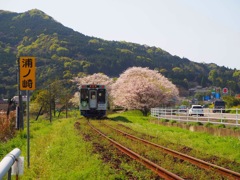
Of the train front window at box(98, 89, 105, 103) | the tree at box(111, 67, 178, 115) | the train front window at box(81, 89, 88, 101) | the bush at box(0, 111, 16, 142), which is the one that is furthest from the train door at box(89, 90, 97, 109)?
the tree at box(111, 67, 178, 115)

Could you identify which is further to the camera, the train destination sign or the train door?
the train door

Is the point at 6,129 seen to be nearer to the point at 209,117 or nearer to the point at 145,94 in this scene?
the point at 209,117

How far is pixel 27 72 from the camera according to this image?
432 inches

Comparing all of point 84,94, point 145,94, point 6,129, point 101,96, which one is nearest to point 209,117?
point 6,129

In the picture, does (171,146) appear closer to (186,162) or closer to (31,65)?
(186,162)

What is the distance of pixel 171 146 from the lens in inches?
582

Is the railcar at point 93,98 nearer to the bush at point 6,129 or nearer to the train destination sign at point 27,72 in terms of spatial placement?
the bush at point 6,129

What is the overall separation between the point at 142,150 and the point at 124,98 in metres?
45.9

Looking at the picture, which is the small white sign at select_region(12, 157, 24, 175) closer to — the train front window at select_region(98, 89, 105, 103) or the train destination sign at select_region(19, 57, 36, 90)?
the train destination sign at select_region(19, 57, 36, 90)

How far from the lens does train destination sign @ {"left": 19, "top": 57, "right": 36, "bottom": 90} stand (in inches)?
430

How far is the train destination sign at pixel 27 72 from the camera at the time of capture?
10.9 m

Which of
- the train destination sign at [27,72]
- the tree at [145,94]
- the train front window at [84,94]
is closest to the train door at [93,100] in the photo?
the train front window at [84,94]

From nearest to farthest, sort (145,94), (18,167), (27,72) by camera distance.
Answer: (18,167), (27,72), (145,94)

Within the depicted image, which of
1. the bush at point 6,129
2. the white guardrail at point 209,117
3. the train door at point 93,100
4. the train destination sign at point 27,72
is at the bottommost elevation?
the bush at point 6,129
